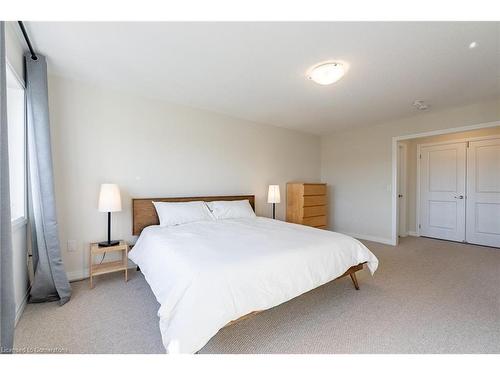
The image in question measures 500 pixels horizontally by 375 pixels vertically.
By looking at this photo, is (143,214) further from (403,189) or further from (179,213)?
(403,189)

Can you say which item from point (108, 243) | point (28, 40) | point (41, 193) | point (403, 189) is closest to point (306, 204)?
point (403, 189)

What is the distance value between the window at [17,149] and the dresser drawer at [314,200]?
3.81 metres

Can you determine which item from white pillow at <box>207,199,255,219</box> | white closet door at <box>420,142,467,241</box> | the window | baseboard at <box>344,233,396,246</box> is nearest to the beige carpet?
the window

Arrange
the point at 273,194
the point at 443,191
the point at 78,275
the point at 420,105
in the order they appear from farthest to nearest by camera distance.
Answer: the point at 443,191, the point at 273,194, the point at 420,105, the point at 78,275

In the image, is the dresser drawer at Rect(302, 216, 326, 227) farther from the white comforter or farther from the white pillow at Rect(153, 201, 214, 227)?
the white pillow at Rect(153, 201, 214, 227)

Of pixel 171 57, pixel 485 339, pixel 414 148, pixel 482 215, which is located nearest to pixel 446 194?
pixel 482 215

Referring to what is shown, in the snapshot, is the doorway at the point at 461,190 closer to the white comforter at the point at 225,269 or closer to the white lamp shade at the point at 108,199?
the white comforter at the point at 225,269

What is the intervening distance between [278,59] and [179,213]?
2.03m

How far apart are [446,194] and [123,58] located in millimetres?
5708

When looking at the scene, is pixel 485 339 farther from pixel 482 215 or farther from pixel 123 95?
pixel 123 95

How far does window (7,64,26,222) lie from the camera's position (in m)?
2.02

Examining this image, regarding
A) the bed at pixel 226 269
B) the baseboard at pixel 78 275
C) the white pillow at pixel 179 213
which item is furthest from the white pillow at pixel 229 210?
the baseboard at pixel 78 275

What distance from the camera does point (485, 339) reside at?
5.16 ft

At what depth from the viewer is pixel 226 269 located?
1.42m
